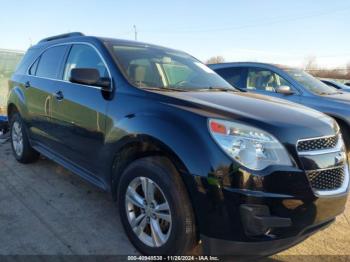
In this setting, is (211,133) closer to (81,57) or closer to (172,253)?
(172,253)

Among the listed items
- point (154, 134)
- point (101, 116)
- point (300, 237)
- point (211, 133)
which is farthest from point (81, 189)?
Result: point (300, 237)

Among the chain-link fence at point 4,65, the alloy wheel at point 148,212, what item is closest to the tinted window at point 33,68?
the alloy wheel at point 148,212

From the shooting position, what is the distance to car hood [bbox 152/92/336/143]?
2.43 metres

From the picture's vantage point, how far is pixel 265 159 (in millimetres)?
2314

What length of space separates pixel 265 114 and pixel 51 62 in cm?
306

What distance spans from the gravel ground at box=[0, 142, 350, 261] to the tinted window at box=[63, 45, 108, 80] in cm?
140

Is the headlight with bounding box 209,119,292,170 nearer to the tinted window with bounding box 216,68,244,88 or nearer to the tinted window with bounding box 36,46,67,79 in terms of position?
the tinted window with bounding box 36,46,67,79

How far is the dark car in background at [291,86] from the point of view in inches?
241

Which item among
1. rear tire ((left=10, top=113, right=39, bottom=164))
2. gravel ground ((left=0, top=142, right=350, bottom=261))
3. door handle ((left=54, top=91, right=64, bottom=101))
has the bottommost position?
gravel ground ((left=0, top=142, right=350, bottom=261))

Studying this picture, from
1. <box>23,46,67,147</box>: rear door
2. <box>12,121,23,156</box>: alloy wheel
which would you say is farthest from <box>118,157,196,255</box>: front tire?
<box>12,121,23,156</box>: alloy wheel

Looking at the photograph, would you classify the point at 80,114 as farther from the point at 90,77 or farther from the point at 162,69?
the point at 162,69

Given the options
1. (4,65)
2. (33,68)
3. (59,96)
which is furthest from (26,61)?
(4,65)

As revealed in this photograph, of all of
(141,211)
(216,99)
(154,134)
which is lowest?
(141,211)

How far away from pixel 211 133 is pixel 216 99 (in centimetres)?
71
